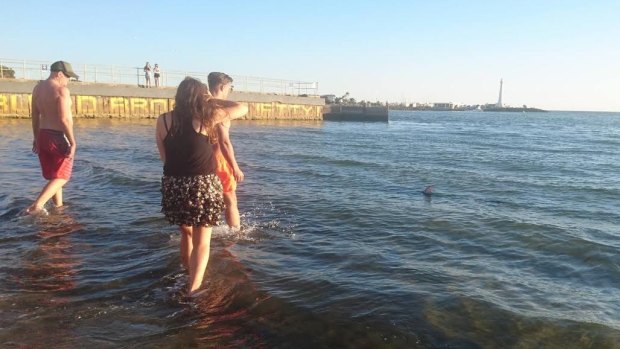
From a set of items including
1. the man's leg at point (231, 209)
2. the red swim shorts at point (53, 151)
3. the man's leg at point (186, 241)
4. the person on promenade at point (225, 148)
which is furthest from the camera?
the red swim shorts at point (53, 151)

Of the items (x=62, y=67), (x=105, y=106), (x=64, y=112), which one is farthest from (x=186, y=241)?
(x=105, y=106)

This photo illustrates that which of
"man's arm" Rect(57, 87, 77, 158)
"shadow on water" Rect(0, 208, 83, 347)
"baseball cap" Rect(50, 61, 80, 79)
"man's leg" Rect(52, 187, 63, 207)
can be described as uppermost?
"baseball cap" Rect(50, 61, 80, 79)

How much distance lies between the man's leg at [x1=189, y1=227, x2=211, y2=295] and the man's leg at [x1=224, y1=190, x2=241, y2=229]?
6.48 feet

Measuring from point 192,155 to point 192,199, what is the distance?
14.7 inches

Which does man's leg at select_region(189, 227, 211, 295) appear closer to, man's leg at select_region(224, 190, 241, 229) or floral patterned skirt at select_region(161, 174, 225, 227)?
floral patterned skirt at select_region(161, 174, 225, 227)

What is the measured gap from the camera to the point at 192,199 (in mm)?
4113

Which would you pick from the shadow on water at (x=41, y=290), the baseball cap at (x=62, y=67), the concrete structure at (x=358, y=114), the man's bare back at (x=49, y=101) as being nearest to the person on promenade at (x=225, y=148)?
the shadow on water at (x=41, y=290)

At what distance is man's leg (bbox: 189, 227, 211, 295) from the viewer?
4312 millimetres

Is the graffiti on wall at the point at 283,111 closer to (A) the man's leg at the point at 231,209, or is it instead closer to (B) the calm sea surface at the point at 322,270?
(B) the calm sea surface at the point at 322,270

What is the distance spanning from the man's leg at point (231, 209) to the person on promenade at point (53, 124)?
2.39 m

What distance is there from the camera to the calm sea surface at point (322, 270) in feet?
13.1

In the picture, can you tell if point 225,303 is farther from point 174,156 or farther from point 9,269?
point 9,269

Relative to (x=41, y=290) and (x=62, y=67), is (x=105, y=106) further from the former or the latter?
(x=41, y=290)

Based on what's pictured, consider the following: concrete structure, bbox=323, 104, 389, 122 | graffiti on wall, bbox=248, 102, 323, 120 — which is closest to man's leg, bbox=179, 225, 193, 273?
graffiti on wall, bbox=248, 102, 323, 120
